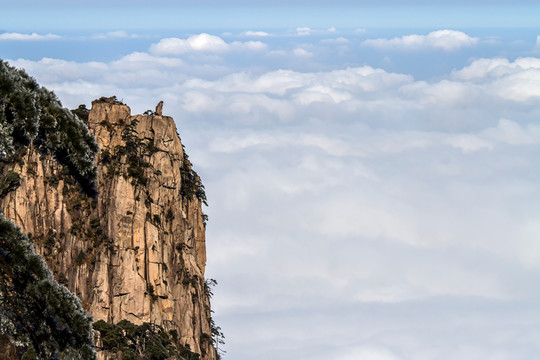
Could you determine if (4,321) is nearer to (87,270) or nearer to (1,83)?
(1,83)

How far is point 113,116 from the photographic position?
8506 cm

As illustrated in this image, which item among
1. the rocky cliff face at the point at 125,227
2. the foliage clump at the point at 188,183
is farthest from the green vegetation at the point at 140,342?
the foliage clump at the point at 188,183

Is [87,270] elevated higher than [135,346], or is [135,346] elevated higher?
[87,270]

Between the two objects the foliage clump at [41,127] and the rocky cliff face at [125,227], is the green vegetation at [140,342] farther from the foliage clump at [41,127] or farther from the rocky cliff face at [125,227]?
the foliage clump at [41,127]

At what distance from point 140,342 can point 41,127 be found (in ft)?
183

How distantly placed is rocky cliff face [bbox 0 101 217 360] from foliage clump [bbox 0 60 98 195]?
56.5m

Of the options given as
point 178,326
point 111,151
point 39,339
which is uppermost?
point 111,151

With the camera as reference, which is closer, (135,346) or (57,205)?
(135,346)

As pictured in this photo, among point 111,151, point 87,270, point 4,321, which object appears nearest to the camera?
point 4,321

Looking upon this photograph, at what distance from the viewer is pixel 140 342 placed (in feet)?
239

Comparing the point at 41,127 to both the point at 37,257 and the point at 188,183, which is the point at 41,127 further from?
the point at 188,183

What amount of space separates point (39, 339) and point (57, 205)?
61466mm

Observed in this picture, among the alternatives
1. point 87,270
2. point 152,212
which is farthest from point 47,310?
point 152,212

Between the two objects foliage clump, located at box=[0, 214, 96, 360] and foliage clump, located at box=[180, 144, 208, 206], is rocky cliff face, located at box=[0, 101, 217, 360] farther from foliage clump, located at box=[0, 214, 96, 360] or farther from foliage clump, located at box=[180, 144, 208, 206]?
foliage clump, located at box=[0, 214, 96, 360]
